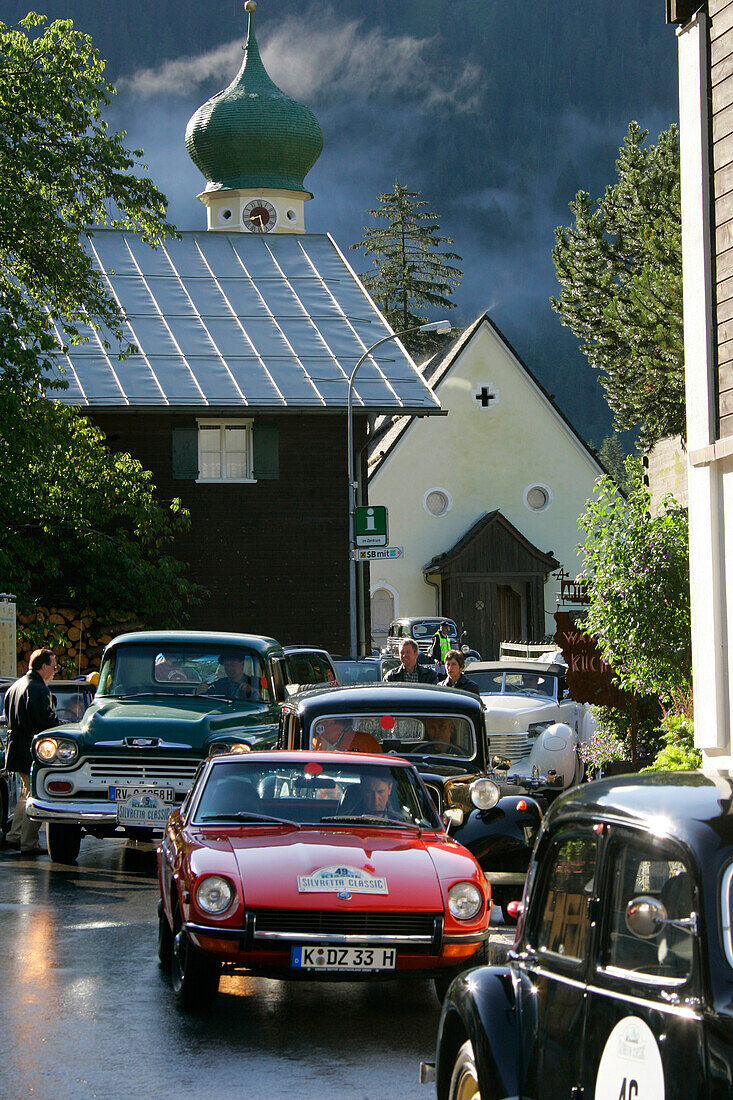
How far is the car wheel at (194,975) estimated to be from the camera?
25.2 ft

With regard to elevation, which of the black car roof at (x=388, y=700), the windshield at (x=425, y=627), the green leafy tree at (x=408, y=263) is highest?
the green leafy tree at (x=408, y=263)

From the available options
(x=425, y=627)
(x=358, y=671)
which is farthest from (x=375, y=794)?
(x=425, y=627)

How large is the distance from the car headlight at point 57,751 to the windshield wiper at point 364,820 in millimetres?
4933

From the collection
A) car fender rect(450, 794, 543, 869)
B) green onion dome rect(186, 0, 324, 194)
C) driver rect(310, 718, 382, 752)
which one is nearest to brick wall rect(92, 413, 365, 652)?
driver rect(310, 718, 382, 752)

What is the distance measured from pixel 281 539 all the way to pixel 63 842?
2087 centimetres

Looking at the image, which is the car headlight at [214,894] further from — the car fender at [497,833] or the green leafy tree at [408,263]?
the green leafy tree at [408,263]

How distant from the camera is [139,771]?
12984 mm

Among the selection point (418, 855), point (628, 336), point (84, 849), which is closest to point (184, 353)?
point (628, 336)

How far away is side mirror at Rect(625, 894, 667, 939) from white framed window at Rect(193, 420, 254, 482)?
3024cm

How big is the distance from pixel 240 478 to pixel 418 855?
26.5 meters

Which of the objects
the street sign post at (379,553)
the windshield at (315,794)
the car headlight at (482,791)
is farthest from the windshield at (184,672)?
the street sign post at (379,553)

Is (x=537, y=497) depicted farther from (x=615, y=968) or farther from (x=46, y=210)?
(x=615, y=968)

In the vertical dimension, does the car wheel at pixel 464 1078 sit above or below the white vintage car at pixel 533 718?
below

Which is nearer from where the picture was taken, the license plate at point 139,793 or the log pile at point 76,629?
the license plate at point 139,793
